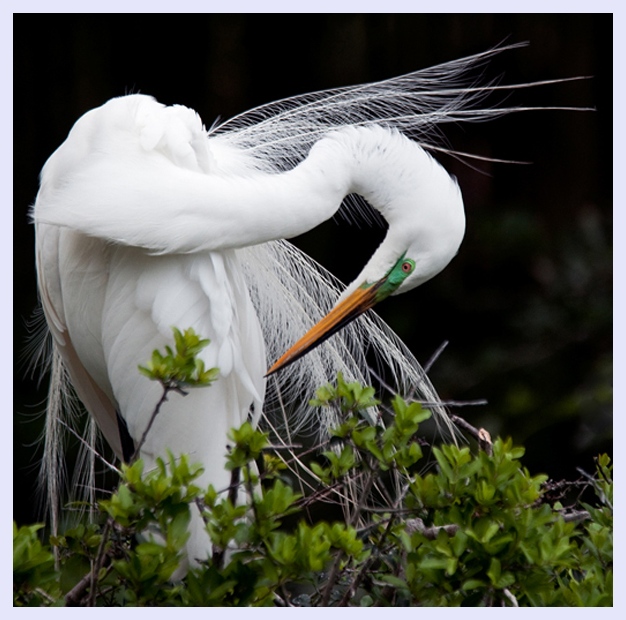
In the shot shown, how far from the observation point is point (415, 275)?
138 cm

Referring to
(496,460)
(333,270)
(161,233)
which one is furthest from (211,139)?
(333,270)

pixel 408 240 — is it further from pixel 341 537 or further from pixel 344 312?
pixel 341 537

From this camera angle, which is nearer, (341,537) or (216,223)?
(341,537)

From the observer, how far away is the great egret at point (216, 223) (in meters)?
1.28

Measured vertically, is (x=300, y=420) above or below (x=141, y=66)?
below

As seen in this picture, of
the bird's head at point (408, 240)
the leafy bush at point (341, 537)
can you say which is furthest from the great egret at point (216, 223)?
the leafy bush at point (341, 537)

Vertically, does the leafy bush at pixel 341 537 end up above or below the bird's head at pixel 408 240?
below

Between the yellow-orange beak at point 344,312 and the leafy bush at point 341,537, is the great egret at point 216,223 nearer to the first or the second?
the yellow-orange beak at point 344,312

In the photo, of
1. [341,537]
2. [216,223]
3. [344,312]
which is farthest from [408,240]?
[341,537]

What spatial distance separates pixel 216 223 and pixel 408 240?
284mm

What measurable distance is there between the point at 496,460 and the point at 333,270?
182 centimetres

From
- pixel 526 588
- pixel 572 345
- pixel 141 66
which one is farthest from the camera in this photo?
pixel 141 66

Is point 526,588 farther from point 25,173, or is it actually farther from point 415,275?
point 25,173

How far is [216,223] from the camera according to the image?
1.28m
